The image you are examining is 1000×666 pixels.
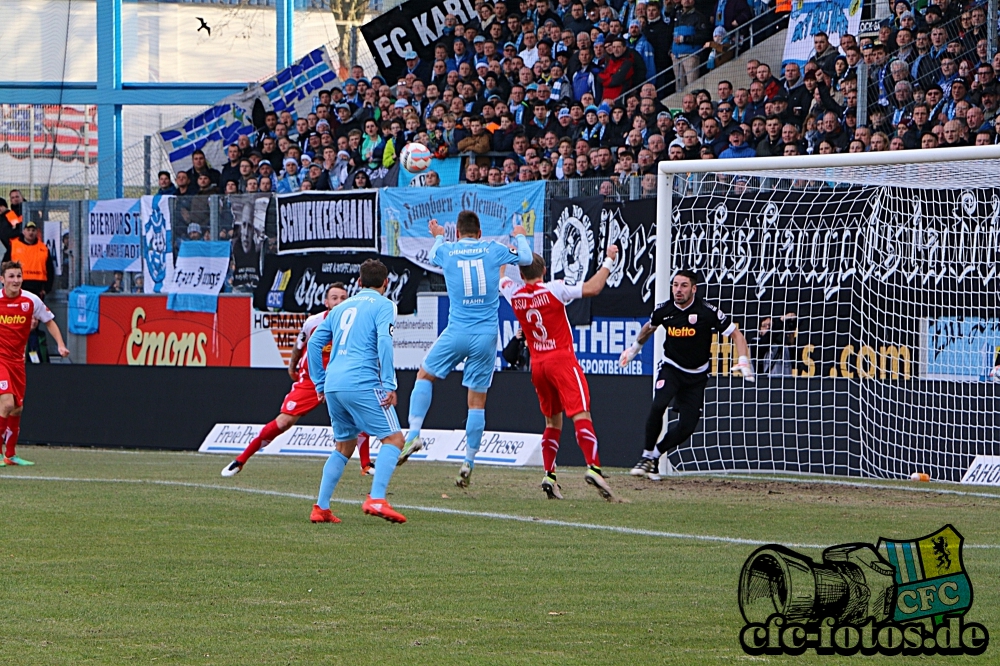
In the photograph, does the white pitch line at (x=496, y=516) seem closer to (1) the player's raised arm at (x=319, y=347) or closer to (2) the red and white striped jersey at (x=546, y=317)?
(1) the player's raised arm at (x=319, y=347)

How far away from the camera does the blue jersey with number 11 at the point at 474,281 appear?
12.5 metres

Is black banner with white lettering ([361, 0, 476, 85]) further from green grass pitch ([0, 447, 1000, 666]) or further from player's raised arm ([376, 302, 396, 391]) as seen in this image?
player's raised arm ([376, 302, 396, 391])

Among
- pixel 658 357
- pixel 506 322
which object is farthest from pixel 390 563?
pixel 506 322

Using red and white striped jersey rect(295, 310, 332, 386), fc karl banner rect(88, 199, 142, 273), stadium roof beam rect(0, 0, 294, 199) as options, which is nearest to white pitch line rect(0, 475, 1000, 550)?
red and white striped jersey rect(295, 310, 332, 386)

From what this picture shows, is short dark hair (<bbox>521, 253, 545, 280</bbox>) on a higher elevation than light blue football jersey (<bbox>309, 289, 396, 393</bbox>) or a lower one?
higher

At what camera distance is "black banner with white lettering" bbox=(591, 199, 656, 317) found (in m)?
17.6

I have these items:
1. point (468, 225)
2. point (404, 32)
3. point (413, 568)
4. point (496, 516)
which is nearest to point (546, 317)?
point (468, 225)

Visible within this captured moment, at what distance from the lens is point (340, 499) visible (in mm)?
12195

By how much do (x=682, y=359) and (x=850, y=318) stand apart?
295 cm

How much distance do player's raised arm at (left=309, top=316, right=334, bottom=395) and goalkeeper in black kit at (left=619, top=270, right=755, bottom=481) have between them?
3963 mm

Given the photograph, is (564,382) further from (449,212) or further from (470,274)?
(449,212)

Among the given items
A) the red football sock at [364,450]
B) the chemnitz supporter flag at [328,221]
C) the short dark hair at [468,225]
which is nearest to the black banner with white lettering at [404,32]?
the chemnitz supporter flag at [328,221]

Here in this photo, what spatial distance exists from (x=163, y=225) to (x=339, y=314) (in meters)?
12.7

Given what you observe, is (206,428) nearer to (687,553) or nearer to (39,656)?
(687,553)
